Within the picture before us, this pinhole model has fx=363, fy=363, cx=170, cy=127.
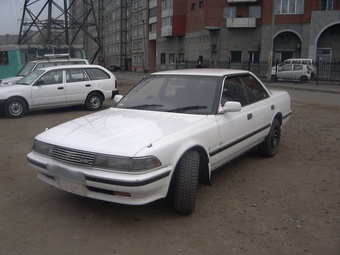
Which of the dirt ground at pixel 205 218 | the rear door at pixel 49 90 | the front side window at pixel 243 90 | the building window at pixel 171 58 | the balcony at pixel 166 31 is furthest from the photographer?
the building window at pixel 171 58

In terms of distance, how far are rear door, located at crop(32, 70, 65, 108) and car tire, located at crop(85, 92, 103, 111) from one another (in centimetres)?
83

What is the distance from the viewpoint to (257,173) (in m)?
5.30

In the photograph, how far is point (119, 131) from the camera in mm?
3889

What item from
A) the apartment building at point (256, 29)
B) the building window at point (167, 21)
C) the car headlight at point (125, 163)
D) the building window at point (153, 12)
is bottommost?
the car headlight at point (125, 163)

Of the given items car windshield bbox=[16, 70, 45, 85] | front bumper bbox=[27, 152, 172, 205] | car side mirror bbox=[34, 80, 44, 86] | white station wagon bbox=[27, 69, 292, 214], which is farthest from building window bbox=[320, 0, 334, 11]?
front bumper bbox=[27, 152, 172, 205]

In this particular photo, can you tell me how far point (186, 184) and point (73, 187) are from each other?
3.77 feet

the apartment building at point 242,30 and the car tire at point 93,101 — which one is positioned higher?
the apartment building at point 242,30

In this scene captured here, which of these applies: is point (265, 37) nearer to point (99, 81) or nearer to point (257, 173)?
point (99, 81)

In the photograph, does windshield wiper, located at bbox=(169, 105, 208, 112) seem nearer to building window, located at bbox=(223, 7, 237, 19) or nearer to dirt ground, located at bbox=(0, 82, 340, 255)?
dirt ground, located at bbox=(0, 82, 340, 255)

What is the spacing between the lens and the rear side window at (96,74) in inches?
455

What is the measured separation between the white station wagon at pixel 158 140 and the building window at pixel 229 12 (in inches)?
1473

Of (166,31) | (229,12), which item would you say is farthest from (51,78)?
(166,31)

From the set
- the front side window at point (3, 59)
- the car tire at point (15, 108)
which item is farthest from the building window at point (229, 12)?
the car tire at point (15, 108)

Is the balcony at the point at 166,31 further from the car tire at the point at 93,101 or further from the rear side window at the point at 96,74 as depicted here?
the car tire at the point at 93,101
